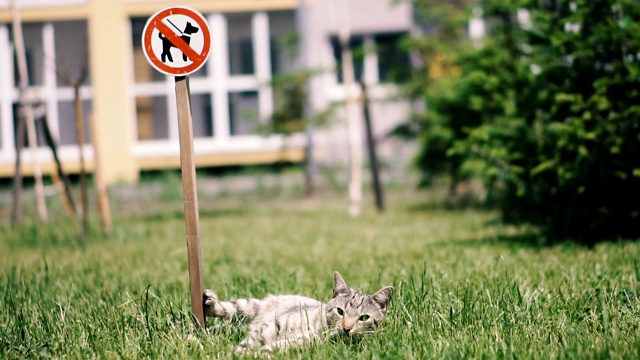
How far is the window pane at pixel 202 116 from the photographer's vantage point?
21.2 m

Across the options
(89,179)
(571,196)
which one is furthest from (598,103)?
(89,179)

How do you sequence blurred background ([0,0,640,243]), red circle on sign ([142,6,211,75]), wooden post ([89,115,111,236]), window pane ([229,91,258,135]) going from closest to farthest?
red circle on sign ([142,6,211,75]), blurred background ([0,0,640,243]), wooden post ([89,115,111,236]), window pane ([229,91,258,135])

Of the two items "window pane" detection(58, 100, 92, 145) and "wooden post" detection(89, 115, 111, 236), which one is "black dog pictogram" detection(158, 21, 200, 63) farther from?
"window pane" detection(58, 100, 92, 145)

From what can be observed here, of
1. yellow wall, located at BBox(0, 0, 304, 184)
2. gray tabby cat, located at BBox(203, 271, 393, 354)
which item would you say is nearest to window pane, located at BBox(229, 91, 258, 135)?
yellow wall, located at BBox(0, 0, 304, 184)

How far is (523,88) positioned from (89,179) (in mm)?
13855

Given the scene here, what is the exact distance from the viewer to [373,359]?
12.6 ft

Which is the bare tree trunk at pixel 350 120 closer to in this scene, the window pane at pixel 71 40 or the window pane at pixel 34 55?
the window pane at pixel 71 40

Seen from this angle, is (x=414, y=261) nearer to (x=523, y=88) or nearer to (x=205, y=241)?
(x=523, y=88)

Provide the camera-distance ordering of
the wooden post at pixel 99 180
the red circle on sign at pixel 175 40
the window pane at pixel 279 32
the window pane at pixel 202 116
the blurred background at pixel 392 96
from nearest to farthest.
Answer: the red circle on sign at pixel 175 40 < the blurred background at pixel 392 96 < the wooden post at pixel 99 180 < the window pane at pixel 279 32 < the window pane at pixel 202 116

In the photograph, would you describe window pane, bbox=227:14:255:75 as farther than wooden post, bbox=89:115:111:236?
Yes

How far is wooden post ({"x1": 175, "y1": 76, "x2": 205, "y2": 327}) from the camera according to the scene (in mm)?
4543

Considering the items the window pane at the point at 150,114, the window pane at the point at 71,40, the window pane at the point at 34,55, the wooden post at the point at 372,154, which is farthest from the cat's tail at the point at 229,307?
the window pane at the point at 34,55

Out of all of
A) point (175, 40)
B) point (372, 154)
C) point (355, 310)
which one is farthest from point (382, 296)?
point (372, 154)

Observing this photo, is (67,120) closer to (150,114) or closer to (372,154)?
(150,114)
